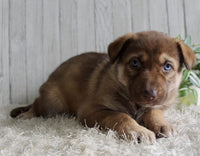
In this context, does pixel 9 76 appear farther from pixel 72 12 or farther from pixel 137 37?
pixel 137 37

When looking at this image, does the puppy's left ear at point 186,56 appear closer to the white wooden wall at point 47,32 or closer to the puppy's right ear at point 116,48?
the puppy's right ear at point 116,48

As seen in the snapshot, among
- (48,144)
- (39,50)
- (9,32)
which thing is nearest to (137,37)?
(48,144)

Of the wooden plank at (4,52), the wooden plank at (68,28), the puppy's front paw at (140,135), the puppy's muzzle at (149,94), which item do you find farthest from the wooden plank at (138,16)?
the puppy's front paw at (140,135)

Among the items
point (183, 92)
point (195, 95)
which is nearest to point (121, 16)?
point (183, 92)

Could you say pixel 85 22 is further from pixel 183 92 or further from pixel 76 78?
pixel 183 92


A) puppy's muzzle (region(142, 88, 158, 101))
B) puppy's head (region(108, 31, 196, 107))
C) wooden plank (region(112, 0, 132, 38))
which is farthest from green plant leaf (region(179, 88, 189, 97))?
wooden plank (region(112, 0, 132, 38))
